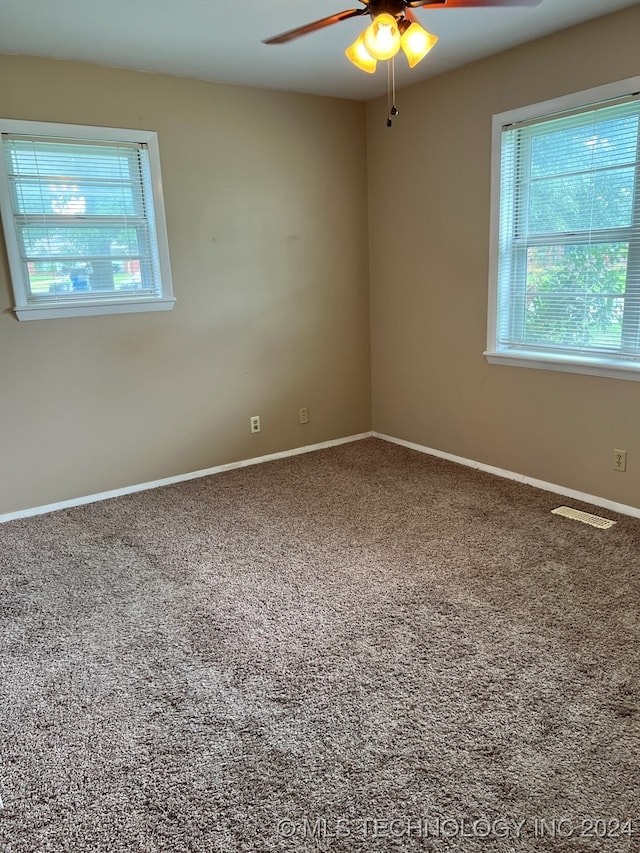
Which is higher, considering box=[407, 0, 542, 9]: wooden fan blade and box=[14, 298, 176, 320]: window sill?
box=[407, 0, 542, 9]: wooden fan blade

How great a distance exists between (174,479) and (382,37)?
2928 mm

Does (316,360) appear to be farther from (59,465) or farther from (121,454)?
(59,465)

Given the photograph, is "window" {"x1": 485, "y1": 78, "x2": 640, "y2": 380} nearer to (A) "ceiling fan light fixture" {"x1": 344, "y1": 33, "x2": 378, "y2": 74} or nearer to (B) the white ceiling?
(B) the white ceiling

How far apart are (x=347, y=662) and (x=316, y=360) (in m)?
2.80

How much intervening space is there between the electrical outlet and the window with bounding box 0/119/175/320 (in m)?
2.81

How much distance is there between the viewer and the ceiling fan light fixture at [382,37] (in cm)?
200

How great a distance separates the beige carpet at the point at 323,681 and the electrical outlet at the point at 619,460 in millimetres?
280

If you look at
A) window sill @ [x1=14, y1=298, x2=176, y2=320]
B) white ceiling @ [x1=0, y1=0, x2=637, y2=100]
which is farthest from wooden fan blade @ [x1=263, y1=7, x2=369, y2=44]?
window sill @ [x1=14, y1=298, x2=176, y2=320]

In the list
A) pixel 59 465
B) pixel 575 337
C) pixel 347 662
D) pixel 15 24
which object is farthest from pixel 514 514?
pixel 15 24

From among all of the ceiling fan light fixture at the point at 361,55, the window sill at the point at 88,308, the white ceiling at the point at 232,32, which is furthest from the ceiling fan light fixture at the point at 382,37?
the window sill at the point at 88,308

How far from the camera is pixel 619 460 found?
3.34 metres

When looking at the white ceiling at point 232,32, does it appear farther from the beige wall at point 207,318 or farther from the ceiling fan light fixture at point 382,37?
the ceiling fan light fixture at point 382,37

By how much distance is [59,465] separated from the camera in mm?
3715

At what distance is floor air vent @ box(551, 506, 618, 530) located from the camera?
10.6 ft
